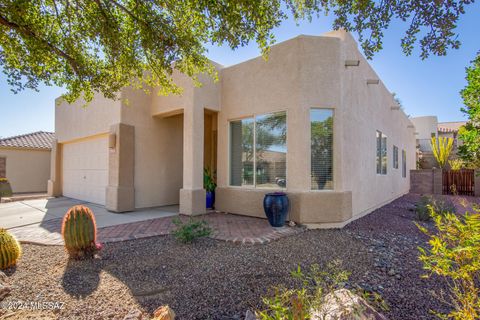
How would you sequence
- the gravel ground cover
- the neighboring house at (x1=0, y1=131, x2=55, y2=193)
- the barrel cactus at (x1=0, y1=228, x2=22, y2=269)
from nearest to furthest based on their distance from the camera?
the gravel ground cover < the barrel cactus at (x1=0, y1=228, x2=22, y2=269) < the neighboring house at (x1=0, y1=131, x2=55, y2=193)

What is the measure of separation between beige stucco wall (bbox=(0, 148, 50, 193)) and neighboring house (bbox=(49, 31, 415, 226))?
8.35 meters

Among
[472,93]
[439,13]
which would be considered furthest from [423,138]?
[439,13]

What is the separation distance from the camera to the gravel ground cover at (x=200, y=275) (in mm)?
3037

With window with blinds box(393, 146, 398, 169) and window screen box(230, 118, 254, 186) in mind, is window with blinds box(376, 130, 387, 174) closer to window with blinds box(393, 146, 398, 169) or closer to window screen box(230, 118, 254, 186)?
window with blinds box(393, 146, 398, 169)

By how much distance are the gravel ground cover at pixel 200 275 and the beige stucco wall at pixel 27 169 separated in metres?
15.4

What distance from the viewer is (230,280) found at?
3.70 m

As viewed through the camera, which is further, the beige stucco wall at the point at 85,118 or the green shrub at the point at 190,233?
the beige stucco wall at the point at 85,118

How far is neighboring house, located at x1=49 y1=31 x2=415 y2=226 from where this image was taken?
698 cm

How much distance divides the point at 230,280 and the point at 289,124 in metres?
4.80

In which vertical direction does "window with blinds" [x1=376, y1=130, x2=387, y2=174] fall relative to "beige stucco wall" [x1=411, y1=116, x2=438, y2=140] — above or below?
below

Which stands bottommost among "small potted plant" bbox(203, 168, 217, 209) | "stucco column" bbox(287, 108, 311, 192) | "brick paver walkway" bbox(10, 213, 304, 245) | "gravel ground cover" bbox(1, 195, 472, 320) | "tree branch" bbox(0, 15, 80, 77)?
"gravel ground cover" bbox(1, 195, 472, 320)

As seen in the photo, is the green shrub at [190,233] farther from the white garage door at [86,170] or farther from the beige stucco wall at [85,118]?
the white garage door at [86,170]

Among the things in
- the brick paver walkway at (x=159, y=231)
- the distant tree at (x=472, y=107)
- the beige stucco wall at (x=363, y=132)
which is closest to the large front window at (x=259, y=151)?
the brick paver walkway at (x=159, y=231)

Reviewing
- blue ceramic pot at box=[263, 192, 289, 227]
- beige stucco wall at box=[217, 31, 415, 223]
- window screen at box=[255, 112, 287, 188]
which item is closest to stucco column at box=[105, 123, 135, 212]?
beige stucco wall at box=[217, 31, 415, 223]
